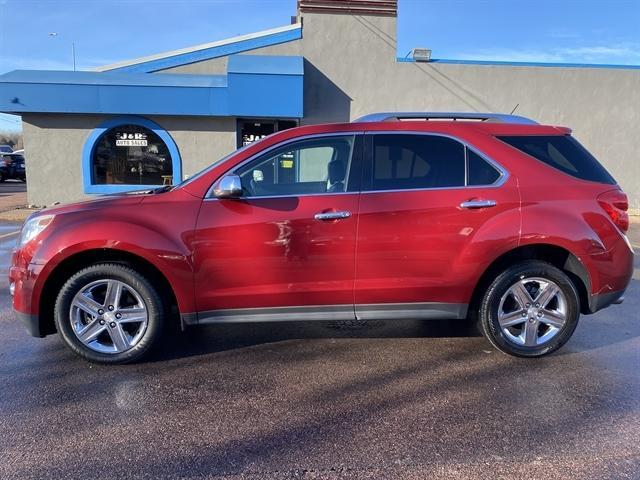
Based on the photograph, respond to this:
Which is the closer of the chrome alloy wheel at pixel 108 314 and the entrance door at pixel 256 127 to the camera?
the chrome alloy wheel at pixel 108 314

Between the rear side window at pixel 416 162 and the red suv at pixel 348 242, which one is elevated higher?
the rear side window at pixel 416 162

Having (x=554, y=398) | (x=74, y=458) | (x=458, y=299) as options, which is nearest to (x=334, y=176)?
(x=458, y=299)

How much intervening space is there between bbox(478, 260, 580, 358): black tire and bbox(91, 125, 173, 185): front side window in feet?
33.9

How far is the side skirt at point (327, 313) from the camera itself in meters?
3.98

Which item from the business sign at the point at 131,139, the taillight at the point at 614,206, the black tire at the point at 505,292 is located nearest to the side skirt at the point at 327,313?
the black tire at the point at 505,292

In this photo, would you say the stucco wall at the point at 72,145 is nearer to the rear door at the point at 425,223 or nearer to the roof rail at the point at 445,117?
the roof rail at the point at 445,117

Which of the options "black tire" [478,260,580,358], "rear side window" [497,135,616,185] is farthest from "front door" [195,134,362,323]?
"rear side window" [497,135,616,185]

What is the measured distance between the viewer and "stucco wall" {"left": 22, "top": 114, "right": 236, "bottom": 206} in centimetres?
1269

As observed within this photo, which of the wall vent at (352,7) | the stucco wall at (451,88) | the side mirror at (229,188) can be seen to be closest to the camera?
A: the side mirror at (229,188)

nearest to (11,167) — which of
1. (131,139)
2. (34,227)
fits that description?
(131,139)

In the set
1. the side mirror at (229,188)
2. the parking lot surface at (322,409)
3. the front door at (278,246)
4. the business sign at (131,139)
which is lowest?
the parking lot surface at (322,409)

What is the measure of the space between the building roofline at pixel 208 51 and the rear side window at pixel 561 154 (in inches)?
399

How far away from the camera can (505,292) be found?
161 inches

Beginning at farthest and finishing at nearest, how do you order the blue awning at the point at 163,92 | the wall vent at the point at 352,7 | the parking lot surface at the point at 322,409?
the wall vent at the point at 352,7 < the blue awning at the point at 163,92 < the parking lot surface at the point at 322,409
